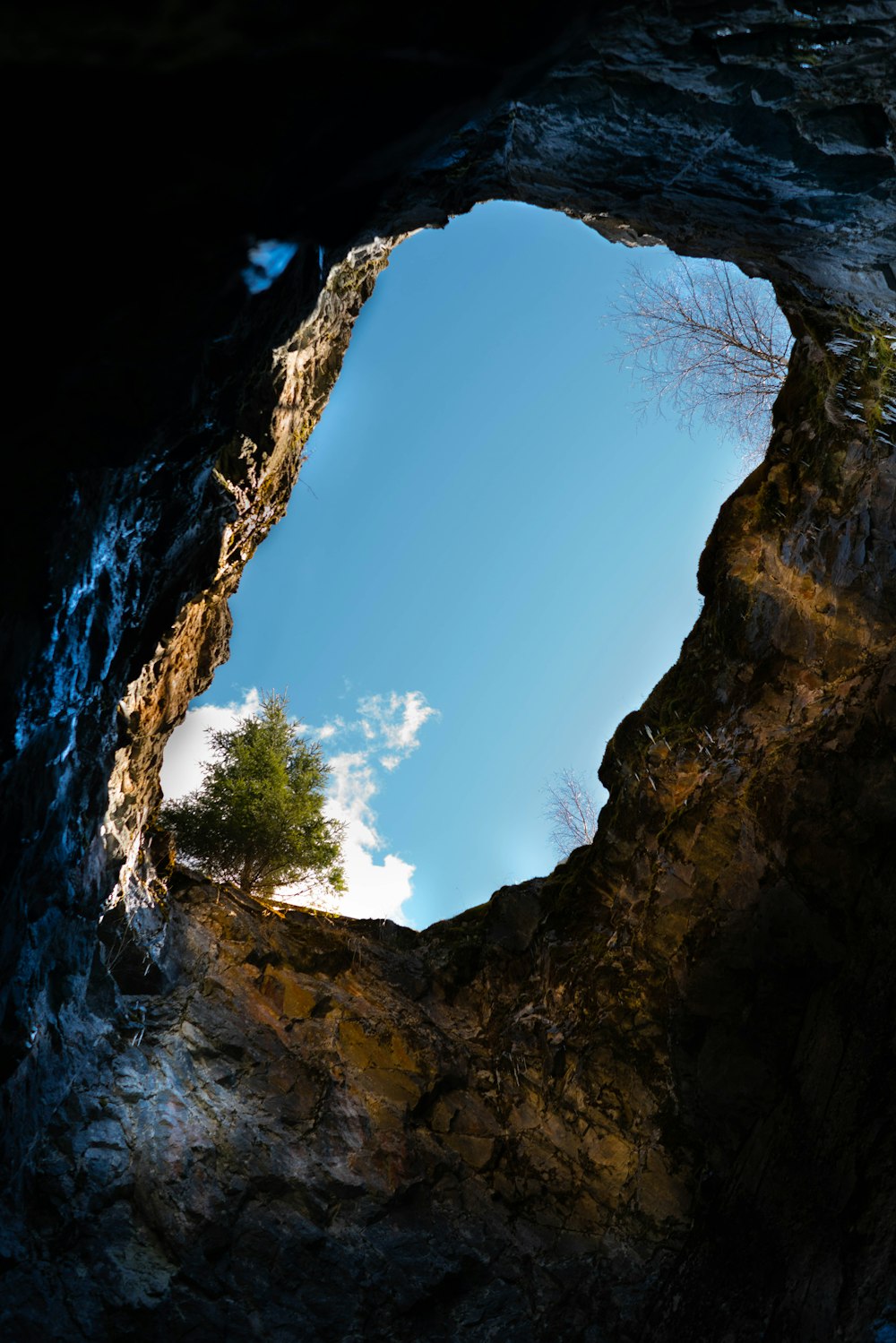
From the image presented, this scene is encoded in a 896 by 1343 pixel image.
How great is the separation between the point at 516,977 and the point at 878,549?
231 inches

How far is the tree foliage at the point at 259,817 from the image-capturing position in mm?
13000

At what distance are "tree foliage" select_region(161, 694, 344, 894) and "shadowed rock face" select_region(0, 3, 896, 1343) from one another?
3508 millimetres

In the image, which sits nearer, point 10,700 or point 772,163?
point 10,700

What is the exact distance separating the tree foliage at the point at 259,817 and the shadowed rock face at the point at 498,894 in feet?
11.5

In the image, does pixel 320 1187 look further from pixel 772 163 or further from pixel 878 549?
pixel 772 163

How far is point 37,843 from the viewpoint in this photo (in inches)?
224

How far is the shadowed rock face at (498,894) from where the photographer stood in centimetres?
365

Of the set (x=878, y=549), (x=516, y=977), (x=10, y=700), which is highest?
(x=878, y=549)

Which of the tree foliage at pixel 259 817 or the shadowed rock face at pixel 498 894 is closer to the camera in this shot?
the shadowed rock face at pixel 498 894

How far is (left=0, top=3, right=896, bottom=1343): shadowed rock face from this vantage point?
3.65 metres

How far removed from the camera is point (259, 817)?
13.0m

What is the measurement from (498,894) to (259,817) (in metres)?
4.62

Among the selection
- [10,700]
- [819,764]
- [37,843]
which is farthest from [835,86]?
[37,843]

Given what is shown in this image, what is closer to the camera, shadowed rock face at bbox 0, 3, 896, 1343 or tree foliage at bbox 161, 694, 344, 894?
shadowed rock face at bbox 0, 3, 896, 1343
